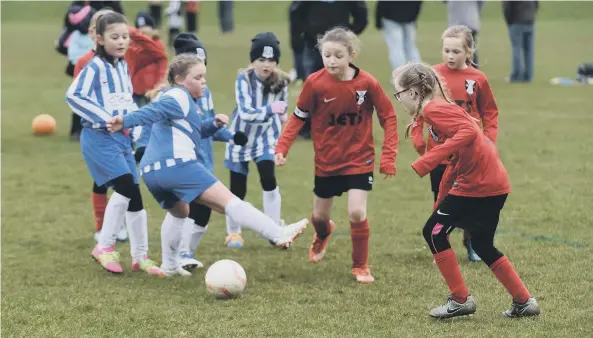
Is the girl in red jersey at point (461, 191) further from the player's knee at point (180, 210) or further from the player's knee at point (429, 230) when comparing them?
the player's knee at point (180, 210)

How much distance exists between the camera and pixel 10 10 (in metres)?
35.1

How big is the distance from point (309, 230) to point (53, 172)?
4.32 m

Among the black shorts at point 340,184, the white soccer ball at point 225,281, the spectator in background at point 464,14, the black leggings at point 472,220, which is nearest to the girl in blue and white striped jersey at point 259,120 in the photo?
the black shorts at point 340,184

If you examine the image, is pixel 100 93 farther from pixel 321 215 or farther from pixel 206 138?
pixel 321 215

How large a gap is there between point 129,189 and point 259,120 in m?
1.23

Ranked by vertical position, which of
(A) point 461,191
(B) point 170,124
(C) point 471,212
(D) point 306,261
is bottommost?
(D) point 306,261

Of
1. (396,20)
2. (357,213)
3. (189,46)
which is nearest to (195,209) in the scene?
(189,46)

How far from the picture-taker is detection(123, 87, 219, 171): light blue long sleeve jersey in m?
6.77

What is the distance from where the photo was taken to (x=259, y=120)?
7934 mm

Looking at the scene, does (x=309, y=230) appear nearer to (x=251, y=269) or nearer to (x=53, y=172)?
(x=251, y=269)

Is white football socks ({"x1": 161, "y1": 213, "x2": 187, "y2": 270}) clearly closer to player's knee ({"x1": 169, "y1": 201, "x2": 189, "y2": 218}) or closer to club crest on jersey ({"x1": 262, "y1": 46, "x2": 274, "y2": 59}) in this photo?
player's knee ({"x1": 169, "y1": 201, "x2": 189, "y2": 218})

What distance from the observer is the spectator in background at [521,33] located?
1817cm

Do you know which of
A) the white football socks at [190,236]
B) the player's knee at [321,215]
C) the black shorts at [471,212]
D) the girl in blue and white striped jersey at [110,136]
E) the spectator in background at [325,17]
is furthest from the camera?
the spectator in background at [325,17]

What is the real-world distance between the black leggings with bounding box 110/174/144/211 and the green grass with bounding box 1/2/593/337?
1.72 feet
